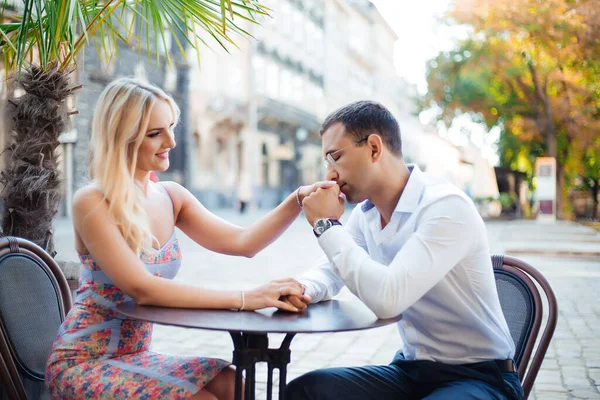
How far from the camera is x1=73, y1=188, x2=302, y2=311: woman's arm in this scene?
2.23 metres

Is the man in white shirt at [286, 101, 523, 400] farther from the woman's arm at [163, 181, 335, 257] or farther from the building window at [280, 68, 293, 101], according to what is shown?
the building window at [280, 68, 293, 101]

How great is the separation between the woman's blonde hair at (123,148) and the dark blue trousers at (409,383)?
2.44 ft

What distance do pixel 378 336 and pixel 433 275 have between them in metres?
3.75

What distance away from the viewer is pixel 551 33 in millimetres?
15477

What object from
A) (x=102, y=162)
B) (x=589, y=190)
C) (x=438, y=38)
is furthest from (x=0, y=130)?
(x=589, y=190)

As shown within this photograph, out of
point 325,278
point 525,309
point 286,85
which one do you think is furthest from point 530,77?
point 325,278

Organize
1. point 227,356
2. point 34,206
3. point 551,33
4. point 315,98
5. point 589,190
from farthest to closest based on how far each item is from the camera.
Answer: point 315,98, point 589,190, point 551,33, point 227,356, point 34,206

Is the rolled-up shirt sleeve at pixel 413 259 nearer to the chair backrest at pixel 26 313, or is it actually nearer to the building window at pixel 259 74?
the chair backrest at pixel 26 313

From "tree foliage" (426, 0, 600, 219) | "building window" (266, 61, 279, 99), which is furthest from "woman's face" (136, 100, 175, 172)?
"building window" (266, 61, 279, 99)

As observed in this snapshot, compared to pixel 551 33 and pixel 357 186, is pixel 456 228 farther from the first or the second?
pixel 551 33

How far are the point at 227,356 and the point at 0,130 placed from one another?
238 cm

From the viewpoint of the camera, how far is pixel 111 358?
7.57 feet

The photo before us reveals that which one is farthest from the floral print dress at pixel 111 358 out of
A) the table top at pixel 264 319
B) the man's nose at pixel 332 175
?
the man's nose at pixel 332 175

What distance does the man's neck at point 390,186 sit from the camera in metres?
2.44
